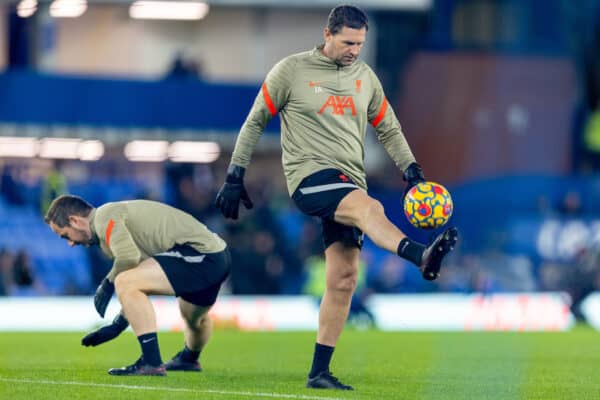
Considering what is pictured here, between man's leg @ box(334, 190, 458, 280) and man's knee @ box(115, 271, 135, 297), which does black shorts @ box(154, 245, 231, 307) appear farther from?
man's leg @ box(334, 190, 458, 280)

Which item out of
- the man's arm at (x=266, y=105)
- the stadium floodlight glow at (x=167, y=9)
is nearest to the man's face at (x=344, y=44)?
the man's arm at (x=266, y=105)

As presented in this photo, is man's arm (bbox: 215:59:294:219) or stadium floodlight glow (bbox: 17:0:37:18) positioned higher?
man's arm (bbox: 215:59:294:219)

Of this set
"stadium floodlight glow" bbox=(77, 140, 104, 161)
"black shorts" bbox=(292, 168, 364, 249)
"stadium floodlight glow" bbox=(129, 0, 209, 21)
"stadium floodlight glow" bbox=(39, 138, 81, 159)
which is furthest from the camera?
"stadium floodlight glow" bbox=(129, 0, 209, 21)

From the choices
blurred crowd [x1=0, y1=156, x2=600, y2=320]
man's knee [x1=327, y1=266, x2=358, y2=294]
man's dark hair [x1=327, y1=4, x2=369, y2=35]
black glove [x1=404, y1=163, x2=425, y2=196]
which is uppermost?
man's dark hair [x1=327, y1=4, x2=369, y2=35]

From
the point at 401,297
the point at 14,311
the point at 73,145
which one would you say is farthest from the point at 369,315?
the point at 73,145

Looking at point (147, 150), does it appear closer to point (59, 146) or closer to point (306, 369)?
point (59, 146)

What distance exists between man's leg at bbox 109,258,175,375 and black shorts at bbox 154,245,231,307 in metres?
0.07

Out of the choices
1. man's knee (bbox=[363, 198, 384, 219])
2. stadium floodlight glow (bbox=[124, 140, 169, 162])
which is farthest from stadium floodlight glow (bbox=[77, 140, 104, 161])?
man's knee (bbox=[363, 198, 384, 219])

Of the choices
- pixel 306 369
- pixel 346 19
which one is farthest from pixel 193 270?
pixel 306 369

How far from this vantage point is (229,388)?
9336 mm

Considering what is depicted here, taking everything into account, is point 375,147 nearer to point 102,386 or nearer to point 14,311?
point 14,311

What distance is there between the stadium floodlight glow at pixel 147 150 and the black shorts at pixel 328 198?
22149 mm

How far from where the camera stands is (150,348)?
9.81 meters

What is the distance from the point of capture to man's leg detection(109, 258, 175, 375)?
383 inches
